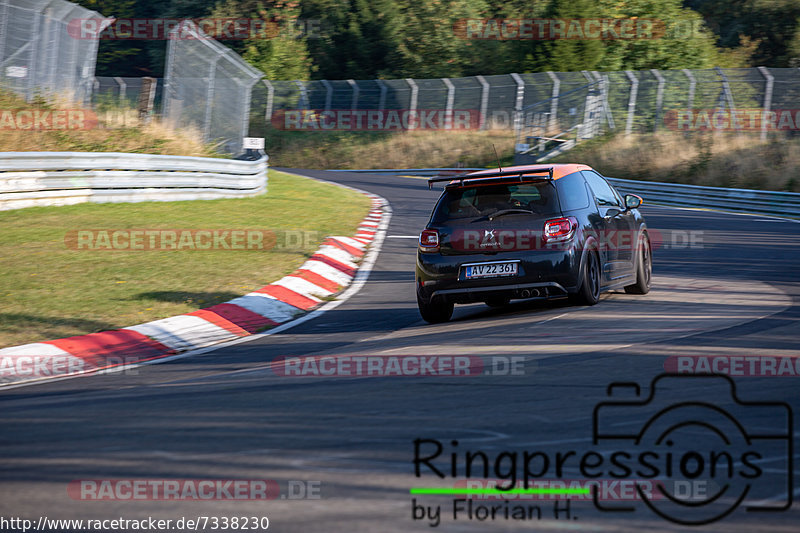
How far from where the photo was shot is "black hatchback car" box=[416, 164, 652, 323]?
9.55m

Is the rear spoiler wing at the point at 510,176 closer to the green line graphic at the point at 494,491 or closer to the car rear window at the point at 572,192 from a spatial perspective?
the car rear window at the point at 572,192

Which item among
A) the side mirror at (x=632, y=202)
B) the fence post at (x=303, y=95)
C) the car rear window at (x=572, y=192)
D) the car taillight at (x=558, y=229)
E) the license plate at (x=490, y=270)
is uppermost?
the fence post at (x=303, y=95)

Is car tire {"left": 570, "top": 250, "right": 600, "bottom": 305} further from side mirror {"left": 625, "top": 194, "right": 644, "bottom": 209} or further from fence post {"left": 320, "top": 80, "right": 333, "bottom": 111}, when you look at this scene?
fence post {"left": 320, "top": 80, "right": 333, "bottom": 111}

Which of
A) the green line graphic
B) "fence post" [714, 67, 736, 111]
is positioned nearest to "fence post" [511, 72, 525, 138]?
A: "fence post" [714, 67, 736, 111]

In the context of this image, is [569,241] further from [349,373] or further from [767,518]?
[767,518]

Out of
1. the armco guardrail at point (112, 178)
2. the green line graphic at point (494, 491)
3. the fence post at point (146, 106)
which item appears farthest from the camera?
the fence post at point (146, 106)

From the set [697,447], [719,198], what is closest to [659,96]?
[719,198]

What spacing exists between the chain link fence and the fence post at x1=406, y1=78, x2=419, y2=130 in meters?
25.0

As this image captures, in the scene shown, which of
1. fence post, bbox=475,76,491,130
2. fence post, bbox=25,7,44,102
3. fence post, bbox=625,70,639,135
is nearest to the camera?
fence post, bbox=25,7,44,102

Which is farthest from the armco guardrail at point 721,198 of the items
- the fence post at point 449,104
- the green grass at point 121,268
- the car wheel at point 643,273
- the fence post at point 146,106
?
the fence post at point 449,104

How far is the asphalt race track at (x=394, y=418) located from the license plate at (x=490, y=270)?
1.57 ft

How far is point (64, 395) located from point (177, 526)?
3.17 meters

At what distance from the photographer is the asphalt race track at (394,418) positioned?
414 centimetres

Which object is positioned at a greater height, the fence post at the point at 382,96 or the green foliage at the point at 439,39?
the green foliage at the point at 439,39
